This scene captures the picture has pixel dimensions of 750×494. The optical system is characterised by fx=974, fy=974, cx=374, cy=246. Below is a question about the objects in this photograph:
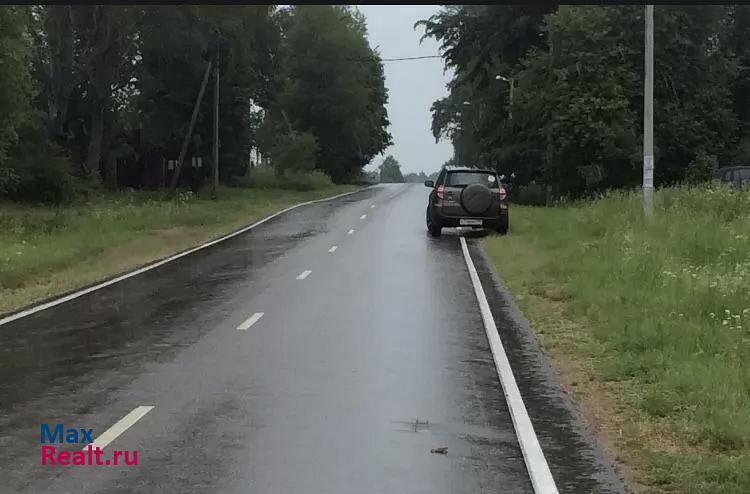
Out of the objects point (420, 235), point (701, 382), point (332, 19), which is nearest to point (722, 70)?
point (420, 235)

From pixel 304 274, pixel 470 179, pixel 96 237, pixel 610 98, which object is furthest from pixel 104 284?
pixel 610 98

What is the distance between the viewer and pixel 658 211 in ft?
74.1

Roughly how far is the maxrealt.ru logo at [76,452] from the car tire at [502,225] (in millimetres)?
19233

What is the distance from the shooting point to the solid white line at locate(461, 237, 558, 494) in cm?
601

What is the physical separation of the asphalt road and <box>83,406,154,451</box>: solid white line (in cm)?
6

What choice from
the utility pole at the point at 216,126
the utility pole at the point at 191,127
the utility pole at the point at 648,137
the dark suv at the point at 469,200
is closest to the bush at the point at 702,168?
the dark suv at the point at 469,200

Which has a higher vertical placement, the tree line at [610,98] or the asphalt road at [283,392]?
the tree line at [610,98]

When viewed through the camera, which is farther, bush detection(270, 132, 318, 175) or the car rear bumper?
bush detection(270, 132, 318, 175)

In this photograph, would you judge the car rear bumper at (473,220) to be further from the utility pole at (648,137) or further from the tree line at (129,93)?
the tree line at (129,93)

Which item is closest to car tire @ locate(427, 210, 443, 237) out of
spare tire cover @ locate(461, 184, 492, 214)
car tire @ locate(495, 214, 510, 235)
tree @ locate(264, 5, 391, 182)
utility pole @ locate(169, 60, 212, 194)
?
spare tire cover @ locate(461, 184, 492, 214)

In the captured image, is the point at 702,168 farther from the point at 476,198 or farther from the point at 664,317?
the point at 664,317

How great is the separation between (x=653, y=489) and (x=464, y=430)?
5.72 feet

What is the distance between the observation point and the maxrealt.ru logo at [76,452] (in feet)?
20.7

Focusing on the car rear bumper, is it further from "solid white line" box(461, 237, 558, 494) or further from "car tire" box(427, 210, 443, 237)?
"solid white line" box(461, 237, 558, 494)
